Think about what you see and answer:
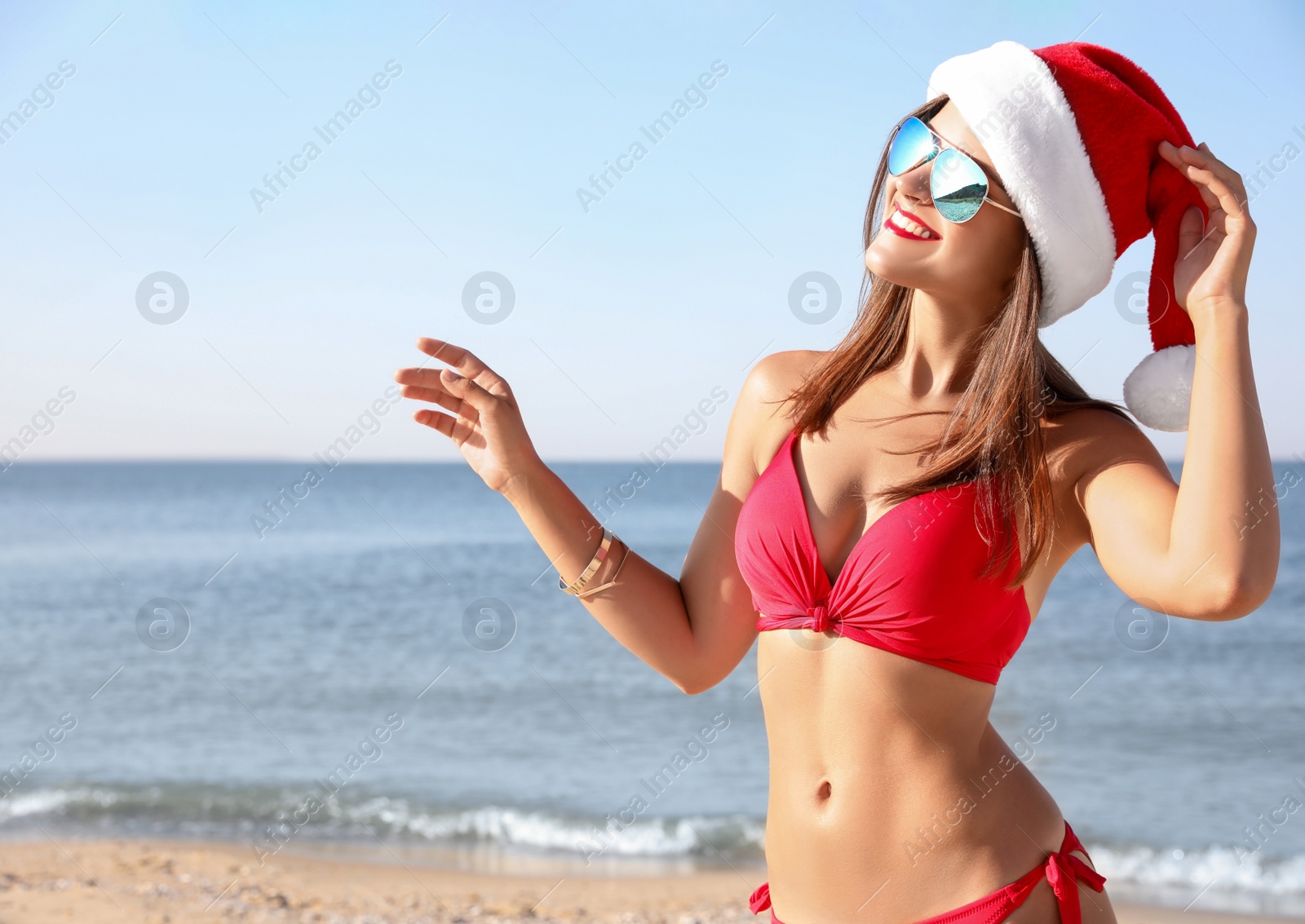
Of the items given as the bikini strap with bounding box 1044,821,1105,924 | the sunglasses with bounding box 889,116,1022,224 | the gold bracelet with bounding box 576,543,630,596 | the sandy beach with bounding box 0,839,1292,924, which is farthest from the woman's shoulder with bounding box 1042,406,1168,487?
the sandy beach with bounding box 0,839,1292,924

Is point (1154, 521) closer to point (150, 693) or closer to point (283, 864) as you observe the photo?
point (283, 864)

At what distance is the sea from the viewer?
25.8 feet

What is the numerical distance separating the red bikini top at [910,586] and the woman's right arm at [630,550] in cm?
20

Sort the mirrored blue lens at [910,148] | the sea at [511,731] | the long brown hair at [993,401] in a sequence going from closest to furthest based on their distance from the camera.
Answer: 1. the long brown hair at [993,401]
2. the mirrored blue lens at [910,148]
3. the sea at [511,731]

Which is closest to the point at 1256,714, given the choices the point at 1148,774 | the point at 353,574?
the point at 1148,774

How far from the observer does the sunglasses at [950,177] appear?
1952 millimetres

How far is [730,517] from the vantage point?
221cm

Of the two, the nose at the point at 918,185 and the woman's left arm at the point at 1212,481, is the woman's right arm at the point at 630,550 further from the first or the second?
the woman's left arm at the point at 1212,481

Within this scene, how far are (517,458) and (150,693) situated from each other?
39.5 feet

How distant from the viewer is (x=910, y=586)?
1.83 m

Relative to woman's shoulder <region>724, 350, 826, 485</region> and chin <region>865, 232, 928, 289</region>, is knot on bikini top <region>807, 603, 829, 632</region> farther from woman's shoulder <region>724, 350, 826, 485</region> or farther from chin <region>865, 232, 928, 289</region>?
chin <region>865, 232, 928, 289</region>

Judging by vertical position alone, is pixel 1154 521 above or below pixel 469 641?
above

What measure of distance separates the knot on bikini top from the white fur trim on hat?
2.63 feet

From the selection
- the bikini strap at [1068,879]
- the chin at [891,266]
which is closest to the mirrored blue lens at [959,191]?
the chin at [891,266]
